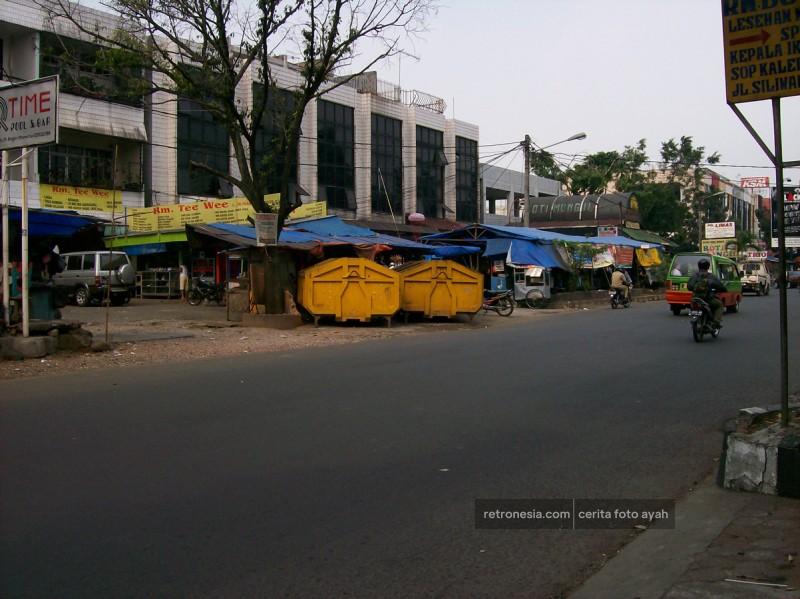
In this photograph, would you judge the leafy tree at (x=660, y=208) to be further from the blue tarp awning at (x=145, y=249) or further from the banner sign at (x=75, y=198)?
the banner sign at (x=75, y=198)

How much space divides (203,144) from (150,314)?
42.1 ft

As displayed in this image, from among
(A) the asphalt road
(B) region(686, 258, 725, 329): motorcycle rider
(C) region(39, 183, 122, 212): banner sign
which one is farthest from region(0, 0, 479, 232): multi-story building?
(B) region(686, 258, 725, 329): motorcycle rider

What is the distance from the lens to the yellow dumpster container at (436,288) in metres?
20.1

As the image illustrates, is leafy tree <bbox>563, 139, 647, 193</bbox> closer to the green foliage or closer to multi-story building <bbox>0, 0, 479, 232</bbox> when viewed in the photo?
multi-story building <bbox>0, 0, 479, 232</bbox>

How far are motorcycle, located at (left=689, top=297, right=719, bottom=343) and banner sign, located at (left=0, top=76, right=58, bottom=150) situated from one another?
1205cm

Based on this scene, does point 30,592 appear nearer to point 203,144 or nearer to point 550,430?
point 550,430

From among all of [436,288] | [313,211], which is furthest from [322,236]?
[436,288]

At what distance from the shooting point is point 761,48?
5.28 m

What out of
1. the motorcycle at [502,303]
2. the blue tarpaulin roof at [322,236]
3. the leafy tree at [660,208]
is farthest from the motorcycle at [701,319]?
the leafy tree at [660,208]

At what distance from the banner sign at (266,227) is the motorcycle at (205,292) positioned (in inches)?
323

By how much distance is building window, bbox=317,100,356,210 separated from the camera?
123 ft

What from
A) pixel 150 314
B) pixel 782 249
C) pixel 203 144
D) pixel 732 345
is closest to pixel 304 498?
pixel 782 249

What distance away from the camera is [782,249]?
5.16m

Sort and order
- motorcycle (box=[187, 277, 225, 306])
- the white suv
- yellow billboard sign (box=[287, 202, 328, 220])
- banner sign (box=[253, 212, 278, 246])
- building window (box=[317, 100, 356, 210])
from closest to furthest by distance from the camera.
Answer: banner sign (box=[253, 212, 278, 246]) → the white suv → motorcycle (box=[187, 277, 225, 306]) → yellow billboard sign (box=[287, 202, 328, 220]) → building window (box=[317, 100, 356, 210])
